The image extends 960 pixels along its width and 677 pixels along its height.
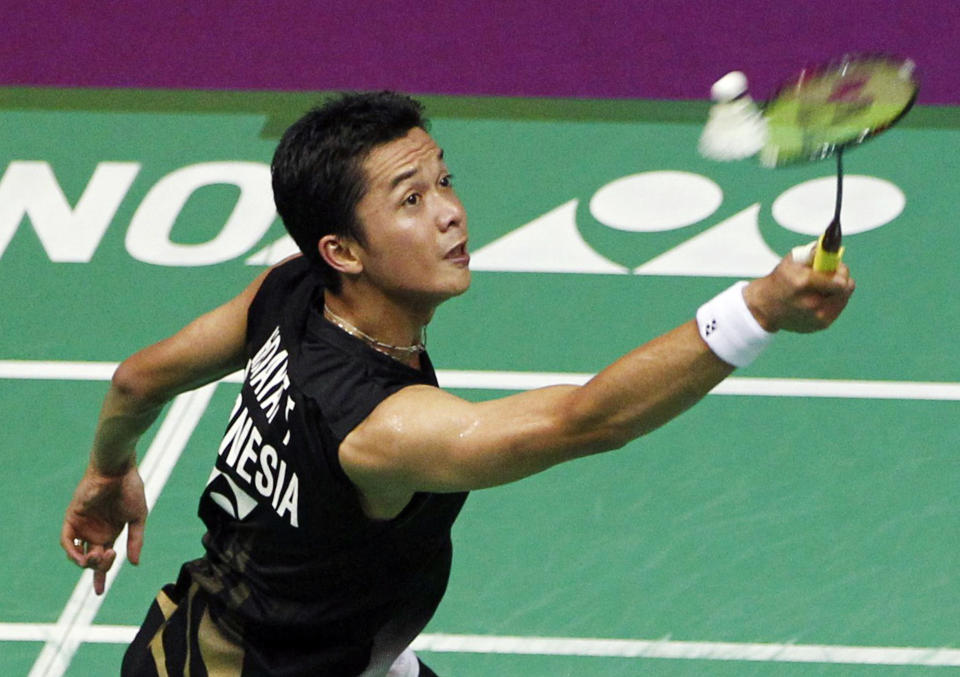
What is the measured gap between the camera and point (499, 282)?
6.66 meters

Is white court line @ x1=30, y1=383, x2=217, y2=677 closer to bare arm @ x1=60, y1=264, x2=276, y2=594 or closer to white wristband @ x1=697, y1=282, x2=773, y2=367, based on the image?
bare arm @ x1=60, y1=264, x2=276, y2=594

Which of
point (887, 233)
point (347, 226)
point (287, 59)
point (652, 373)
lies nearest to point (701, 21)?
point (887, 233)

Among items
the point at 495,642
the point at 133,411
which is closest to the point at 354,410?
the point at 133,411

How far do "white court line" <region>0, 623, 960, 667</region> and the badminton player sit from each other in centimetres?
97

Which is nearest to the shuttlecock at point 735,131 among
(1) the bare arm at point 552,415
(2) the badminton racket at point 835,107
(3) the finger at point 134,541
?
(2) the badminton racket at point 835,107

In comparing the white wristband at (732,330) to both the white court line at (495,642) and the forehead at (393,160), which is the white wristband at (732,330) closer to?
the forehead at (393,160)

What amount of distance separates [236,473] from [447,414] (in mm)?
662

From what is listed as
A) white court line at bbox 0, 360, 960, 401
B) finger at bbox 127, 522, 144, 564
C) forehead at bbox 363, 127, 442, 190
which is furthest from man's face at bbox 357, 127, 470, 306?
white court line at bbox 0, 360, 960, 401

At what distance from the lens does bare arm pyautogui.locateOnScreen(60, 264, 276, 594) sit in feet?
12.5

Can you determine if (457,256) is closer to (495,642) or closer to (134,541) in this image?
(134,541)

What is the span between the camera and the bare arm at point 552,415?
274 cm

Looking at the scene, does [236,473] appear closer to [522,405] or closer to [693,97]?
[522,405]

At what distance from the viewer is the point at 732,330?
275cm

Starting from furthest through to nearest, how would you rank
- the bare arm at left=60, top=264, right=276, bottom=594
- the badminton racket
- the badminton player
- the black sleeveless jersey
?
the bare arm at left=60, top=264, right=276, bottom=594, the black sleeveless jersey, the badminton racket, the badminton player
